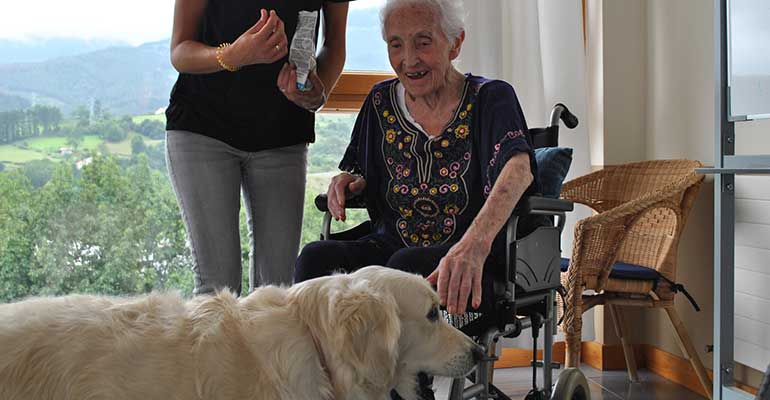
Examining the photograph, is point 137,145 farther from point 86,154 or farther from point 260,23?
point 260,23

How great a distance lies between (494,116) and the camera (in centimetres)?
220

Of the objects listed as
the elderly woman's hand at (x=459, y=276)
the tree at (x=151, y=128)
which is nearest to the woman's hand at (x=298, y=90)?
the elderly woman's hand at (x=459, y=276)

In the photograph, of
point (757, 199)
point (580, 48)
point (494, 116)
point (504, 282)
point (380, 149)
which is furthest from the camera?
point (580, 48)

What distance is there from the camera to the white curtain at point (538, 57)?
3.61 m

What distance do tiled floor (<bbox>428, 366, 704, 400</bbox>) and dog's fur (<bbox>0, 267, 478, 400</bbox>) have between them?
1.67 m

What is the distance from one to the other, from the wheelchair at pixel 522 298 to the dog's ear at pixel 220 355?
54 cm

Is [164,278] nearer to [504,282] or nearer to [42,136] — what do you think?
[42,136]

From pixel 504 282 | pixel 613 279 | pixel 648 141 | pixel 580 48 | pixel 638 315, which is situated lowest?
pixel 638 315

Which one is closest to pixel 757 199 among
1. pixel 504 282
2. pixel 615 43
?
pixel 615 43

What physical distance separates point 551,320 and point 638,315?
1.63m

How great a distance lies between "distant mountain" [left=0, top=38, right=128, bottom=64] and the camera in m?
3.40

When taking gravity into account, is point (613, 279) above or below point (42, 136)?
below

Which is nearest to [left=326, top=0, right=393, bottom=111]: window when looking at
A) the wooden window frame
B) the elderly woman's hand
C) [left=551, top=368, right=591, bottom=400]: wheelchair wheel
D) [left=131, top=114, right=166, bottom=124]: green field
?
the wooden window frame

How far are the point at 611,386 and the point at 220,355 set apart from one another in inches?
93.7
